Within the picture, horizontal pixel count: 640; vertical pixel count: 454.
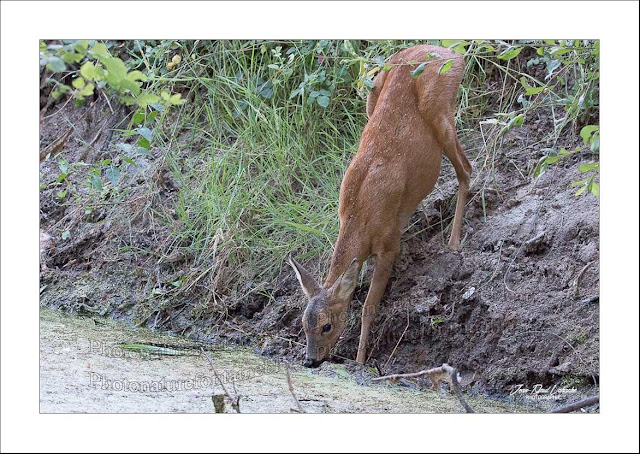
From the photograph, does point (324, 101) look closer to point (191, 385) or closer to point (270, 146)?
point (270, 146)

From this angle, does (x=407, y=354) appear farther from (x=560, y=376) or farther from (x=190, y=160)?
(x=190, y=160)

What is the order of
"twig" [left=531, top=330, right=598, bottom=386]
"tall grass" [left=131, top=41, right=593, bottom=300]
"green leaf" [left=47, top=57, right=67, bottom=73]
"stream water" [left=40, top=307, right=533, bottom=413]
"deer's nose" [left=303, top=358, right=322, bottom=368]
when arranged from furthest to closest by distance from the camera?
"tall grass" [left=131, top=41, right=593, bottom=300] → "deer's nose" [left=303, top=358, right=322, bottom=368] → "twig" [left=531, top=330, right=598, bottom=386] → "stream water" [left=40, top=307, right=533, bottom=413] → "green leaf" [left=47, top=57, right=67, bottom=73]

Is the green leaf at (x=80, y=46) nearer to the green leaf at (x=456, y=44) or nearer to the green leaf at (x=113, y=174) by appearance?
the green leaf at (x=113, y=174)

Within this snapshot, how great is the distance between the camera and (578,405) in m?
4.71

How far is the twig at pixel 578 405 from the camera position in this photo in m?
4.70

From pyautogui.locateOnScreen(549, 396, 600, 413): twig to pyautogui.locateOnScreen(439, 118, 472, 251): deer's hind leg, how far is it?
1360 millimetres

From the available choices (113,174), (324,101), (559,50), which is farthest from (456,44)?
(113,174)

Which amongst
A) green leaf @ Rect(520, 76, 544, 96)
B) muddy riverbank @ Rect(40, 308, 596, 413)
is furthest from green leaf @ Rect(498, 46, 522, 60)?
muddy riverbank @ Rect(40, 308, 596, 413)

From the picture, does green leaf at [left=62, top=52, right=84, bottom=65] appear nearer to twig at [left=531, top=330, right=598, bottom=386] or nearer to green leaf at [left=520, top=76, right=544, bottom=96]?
green leaf at [left=520, top=76, right=544, bottom=96]

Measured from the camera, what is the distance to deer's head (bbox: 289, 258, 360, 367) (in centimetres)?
527

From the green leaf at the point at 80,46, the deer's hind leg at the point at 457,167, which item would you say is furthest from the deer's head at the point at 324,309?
the green leaf at the point at 80,46

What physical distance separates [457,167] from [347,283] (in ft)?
3.75

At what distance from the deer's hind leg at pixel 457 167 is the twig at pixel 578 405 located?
1.36 metres
